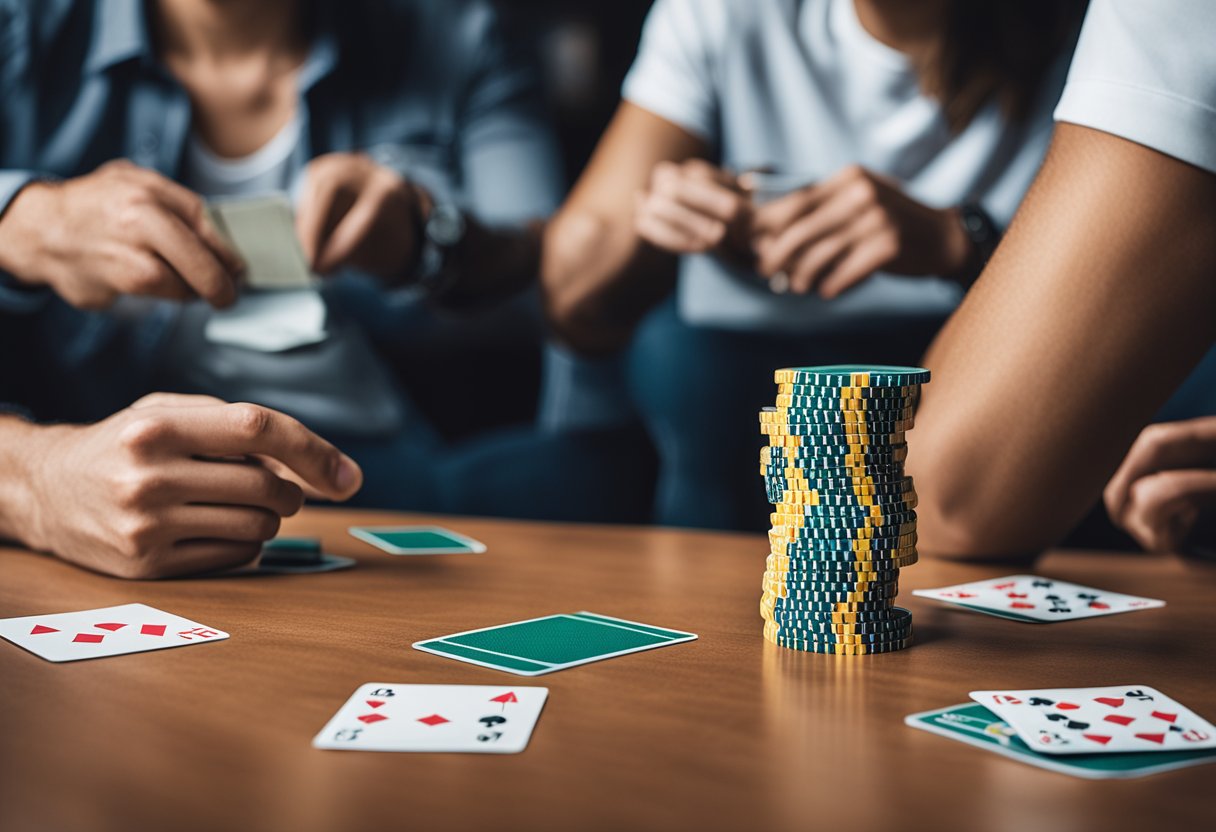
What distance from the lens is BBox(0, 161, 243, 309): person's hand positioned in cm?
179

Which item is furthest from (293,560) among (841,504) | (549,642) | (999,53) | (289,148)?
(999,53)

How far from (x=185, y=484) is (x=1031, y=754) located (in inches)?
36.0

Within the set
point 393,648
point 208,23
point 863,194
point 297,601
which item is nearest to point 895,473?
point 393,648

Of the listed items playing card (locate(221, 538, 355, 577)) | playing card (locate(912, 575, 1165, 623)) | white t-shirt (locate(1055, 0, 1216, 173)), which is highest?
white t-shirt (locate(1055, 0, 1216, 173))

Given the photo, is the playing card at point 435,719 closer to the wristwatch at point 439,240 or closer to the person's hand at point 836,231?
the person's hand at point 836,231

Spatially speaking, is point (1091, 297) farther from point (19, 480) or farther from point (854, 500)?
point (19, 480)

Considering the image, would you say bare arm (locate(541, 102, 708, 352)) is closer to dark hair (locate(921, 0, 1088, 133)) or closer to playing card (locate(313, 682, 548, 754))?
dark hair (locate(921, 0, 1088, 133))

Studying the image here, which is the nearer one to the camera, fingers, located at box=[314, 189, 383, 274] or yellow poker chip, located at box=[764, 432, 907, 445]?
yellow poker chip, located at box=[764, 432, 907, 445]

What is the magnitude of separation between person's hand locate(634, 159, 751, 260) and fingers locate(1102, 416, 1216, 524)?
89 centimetres

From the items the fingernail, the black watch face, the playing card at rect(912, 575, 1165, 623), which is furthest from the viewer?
the black watch face

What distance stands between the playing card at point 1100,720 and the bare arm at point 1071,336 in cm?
49

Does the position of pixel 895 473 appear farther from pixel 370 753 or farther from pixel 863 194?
pixel 863 194

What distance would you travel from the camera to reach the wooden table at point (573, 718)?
2.16ft

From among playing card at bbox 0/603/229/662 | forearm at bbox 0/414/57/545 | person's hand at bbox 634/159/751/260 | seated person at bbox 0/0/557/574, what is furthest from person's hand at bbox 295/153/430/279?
playing card at bbox 0/603/229/662
